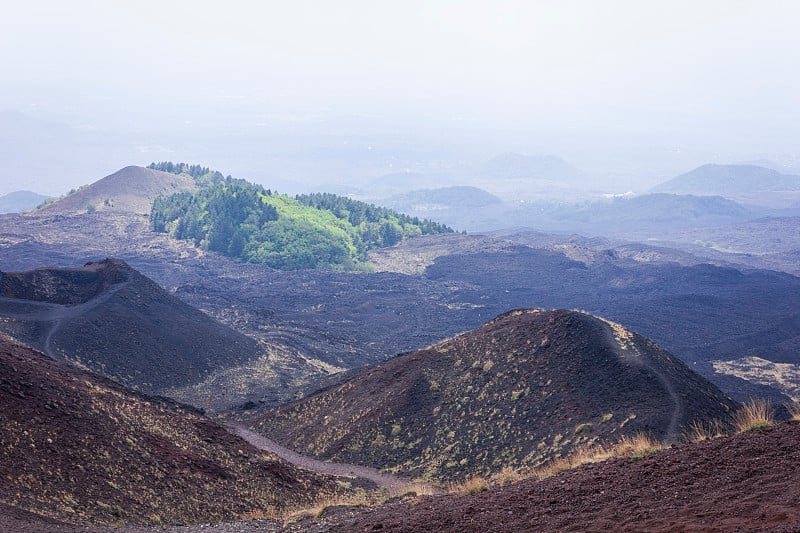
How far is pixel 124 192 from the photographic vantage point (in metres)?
127

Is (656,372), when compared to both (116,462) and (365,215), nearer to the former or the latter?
(116,462)

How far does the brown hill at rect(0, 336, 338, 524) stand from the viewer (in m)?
17.5

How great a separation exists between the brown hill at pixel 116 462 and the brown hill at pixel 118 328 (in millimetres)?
18310

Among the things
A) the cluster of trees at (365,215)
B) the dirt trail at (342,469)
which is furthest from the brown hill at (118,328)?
the cluster of trees at (365,215)

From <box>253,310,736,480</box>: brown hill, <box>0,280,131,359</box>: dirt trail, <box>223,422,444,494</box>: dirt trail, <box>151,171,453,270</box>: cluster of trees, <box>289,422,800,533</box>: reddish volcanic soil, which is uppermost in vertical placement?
<box>151,171,453,270</box>: cluster of trees

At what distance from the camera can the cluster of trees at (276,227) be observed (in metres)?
100

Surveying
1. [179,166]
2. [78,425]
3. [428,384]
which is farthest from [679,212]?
[78,425]

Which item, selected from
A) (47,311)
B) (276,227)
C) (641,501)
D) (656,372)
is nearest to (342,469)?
(656,372)

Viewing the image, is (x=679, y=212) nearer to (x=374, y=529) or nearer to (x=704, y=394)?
(x=704, y=394)

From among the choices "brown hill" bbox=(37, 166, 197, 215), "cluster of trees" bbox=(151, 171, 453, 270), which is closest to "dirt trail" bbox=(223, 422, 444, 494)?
"cluster of trees" bbox=(151, 171, 453, 270)

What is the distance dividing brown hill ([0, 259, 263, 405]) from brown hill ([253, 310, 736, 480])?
489 inches

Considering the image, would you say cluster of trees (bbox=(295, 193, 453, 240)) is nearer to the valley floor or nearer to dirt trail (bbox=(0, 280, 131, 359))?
dirt trail (bbox=(0, 280, 131, 359))

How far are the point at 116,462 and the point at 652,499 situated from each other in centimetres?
1353

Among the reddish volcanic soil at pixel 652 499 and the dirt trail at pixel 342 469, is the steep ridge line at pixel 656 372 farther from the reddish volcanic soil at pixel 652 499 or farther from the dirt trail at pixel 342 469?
the reddish volcanic soil at pixel 652 499
